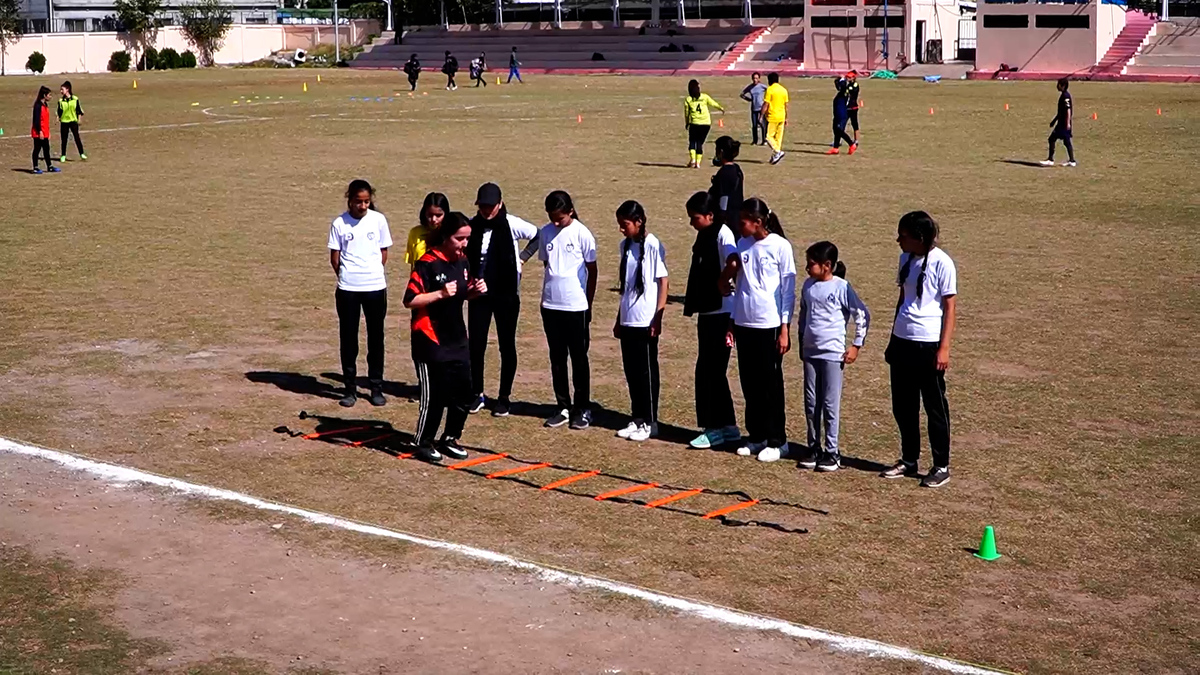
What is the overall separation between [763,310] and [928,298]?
4.13 feet

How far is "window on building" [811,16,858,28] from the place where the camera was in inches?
3243

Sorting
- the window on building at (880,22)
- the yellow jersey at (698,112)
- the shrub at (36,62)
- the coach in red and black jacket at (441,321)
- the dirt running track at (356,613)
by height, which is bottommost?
the dirt running track at (356,613)

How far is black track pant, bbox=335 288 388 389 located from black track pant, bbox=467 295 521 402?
2.75 feet

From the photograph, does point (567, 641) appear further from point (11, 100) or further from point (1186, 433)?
point (11, 100)

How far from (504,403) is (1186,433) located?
549 centimetres

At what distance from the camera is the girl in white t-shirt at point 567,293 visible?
1185 centimetres

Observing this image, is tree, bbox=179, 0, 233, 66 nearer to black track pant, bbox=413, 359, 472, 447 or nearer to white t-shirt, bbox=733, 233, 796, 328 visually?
black track pant, bbox=413, 359, 472, 447

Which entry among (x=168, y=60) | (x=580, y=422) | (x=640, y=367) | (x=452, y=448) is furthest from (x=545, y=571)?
(x=168, y=60)

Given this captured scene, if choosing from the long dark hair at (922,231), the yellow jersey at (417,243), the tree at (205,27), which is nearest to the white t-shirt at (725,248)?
the long dark hair at (922,231)

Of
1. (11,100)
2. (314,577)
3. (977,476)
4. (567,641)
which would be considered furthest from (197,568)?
(11,100)

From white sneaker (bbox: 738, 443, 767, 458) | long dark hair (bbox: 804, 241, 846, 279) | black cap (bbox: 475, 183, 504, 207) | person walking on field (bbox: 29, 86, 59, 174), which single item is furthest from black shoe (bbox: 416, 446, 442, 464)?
person walking on field (bbox: 29, 86, 59, 174)

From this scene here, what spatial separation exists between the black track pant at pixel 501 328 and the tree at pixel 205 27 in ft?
303

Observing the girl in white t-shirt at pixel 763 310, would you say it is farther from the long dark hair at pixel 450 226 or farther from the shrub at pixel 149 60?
the shrub at pixel 149 60

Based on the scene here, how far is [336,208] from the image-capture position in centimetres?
2534
